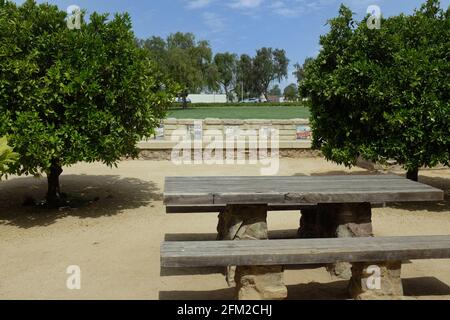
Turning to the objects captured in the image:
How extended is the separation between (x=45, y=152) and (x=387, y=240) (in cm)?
536

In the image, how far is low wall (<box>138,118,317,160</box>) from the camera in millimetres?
14484

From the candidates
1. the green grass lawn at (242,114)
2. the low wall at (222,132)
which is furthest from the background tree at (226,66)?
the low wall at (222,132)

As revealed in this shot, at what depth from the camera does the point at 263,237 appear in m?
4.92

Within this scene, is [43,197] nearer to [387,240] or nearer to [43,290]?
[43,290]

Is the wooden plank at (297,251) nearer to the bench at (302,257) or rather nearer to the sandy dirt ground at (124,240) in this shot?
the bench at (302,257)

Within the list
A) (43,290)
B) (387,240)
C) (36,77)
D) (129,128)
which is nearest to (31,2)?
(36,77)

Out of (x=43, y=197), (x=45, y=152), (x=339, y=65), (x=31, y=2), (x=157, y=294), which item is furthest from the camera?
(x=43, y=197)

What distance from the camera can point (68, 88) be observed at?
24.1ft

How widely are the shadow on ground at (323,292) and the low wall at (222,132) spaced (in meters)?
9.85

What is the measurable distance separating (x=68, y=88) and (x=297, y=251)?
4972 mm

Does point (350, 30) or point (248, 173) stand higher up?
point (350, 30)

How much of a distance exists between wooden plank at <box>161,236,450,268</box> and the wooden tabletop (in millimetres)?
432

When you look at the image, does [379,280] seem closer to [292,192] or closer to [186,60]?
[292,192]
